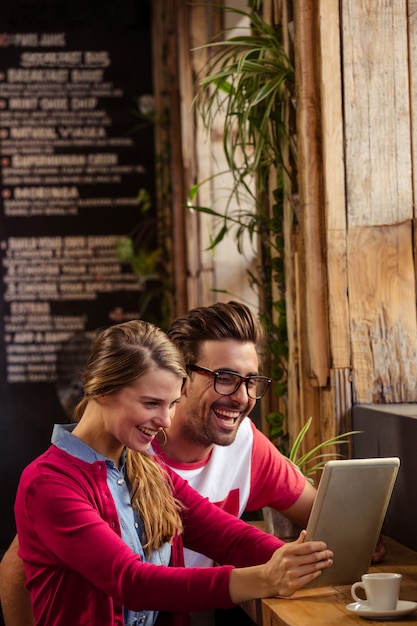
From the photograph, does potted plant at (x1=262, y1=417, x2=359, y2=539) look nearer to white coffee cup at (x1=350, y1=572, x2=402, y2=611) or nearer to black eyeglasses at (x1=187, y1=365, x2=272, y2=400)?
black eyeglasses at (x1=187, y1=365, x2=272, y2=400)

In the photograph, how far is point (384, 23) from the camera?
280 centimetres

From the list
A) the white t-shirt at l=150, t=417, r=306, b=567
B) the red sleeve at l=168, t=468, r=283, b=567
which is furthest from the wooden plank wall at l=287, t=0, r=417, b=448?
the red sleeve at l=168, t=468, r=283, b=567

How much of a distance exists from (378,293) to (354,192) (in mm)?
293

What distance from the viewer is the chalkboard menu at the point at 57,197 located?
18.6 feet

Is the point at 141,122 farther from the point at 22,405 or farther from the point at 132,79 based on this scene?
the point at 22,405

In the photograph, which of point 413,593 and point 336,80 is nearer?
point 413,593

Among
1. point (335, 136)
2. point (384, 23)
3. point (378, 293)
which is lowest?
point (378, 293)

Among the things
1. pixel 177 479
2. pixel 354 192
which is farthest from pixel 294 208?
pixel 177 479

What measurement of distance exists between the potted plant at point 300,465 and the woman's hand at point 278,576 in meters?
0.60

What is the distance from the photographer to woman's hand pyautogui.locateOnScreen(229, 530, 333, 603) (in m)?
1.82

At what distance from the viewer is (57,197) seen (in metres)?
5.75

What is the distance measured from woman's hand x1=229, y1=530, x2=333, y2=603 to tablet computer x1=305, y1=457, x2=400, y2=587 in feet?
0.28

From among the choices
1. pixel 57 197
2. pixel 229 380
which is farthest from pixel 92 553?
pixel 57 197

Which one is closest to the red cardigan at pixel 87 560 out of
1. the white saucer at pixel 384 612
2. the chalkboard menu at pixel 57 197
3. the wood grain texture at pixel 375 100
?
the white saucer at pixel 384 612
